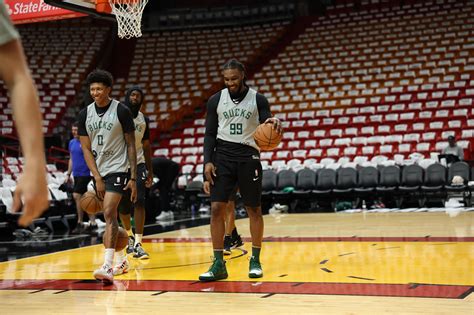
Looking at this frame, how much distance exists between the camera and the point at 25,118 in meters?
1.61

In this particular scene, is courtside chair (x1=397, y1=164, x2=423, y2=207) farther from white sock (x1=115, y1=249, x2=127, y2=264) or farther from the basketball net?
white sock (x1=115, y1=249, x2=127, y2=264)

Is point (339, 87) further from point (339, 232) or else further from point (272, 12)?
point (339, 232)

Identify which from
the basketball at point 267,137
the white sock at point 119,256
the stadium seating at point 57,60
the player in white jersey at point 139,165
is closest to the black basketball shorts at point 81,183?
the player in white jersey at point 139,165

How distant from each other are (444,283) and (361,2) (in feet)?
74.8

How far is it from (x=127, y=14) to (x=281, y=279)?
16.4 feet

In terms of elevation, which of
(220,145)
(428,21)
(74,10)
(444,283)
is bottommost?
(444,283)

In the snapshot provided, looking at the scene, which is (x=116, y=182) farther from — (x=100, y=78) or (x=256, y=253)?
(x=256, y=253)

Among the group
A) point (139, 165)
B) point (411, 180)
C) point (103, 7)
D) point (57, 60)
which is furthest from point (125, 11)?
point (57, 60)

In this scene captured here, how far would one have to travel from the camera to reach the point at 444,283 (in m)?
5.03

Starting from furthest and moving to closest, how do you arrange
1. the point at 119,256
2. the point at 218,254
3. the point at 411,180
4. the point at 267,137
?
1. the point at 411,180
2. the point at 119,256
3. the point at 218,254
4. the point at 267,137

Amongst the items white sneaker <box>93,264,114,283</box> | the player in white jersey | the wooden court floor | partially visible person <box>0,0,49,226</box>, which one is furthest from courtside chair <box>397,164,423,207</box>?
partially visible person <box>0,0,49,226</box>

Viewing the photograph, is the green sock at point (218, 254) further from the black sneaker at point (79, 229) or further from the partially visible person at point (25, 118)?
the black sneaker at point (79, 229)

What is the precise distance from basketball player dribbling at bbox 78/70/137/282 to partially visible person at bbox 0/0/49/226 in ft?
13.8

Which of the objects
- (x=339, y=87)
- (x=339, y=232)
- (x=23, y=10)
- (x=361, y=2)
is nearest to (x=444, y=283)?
(x=339, y=232)
